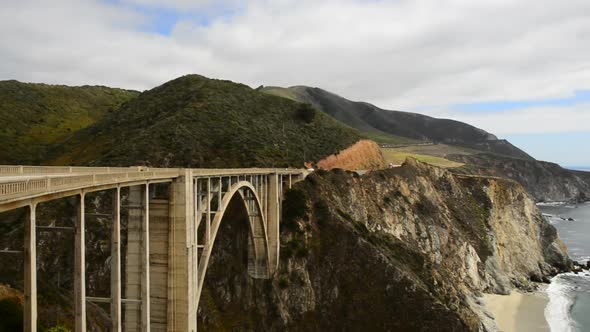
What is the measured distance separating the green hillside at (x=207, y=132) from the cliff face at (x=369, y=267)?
10209mm

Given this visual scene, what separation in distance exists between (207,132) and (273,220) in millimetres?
23650

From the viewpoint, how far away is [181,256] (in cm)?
2212

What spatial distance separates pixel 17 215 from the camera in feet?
138

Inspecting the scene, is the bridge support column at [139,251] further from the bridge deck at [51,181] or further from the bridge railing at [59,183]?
the bridge railing at [59,183]

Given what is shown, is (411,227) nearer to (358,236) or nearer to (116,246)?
(358,236)

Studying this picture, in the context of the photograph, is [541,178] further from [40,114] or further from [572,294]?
[40,114]

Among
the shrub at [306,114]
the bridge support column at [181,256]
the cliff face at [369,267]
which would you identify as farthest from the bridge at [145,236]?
the shrub at [306,114]

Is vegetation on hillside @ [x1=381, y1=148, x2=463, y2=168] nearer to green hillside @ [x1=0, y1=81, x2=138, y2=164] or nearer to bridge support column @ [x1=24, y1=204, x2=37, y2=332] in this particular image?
green hillside @ [x1=0, y1=81, x2=138, y2=164]

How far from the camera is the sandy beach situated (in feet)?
158

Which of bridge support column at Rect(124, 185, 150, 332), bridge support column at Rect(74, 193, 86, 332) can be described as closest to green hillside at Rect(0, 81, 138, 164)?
bridge support column at Rect(124, 185, 150, 332)

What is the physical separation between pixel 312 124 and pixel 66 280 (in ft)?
161

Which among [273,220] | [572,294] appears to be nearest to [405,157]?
[572,294]

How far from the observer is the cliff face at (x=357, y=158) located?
2601 inches

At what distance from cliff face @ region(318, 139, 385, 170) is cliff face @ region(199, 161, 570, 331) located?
5.43 m
